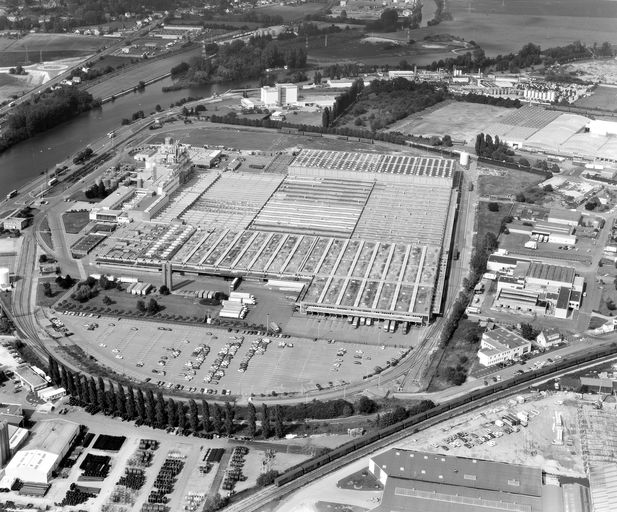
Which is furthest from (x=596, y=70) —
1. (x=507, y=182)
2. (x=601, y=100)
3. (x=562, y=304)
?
(x=562, y=304)

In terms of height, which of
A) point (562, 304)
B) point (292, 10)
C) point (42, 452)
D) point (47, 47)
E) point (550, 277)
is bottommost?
point (42, 452)

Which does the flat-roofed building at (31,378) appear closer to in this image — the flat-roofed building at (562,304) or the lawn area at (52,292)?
the lawn area at (52,292)

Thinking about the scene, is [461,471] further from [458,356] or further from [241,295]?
[241,295]

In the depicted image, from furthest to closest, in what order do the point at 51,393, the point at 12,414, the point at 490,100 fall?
the point at 490,100
the point at 51,393
the point at 12,414

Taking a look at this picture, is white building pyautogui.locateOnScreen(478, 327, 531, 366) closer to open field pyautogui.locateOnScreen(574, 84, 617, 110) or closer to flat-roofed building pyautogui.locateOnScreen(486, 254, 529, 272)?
flat-roofed building pyautogui.locateOnScreen(486, 254, 529, 272)

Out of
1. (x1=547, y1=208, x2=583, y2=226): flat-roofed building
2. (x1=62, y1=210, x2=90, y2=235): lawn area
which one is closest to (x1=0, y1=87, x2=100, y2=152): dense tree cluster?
(x1=62, y1=210, x2=90, y2=235): lawn area

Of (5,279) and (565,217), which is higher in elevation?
(565,217)
